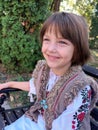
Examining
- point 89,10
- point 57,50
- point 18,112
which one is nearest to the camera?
point 57,50

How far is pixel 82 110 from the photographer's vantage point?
1815mm

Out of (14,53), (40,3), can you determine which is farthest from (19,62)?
(40,3)

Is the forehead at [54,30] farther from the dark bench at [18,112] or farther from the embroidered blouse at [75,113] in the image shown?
the dark bench at [18,112]

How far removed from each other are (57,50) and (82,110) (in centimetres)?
41

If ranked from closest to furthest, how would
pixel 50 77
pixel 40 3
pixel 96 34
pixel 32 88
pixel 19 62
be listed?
pixel 50 77 < pixel 32 88 < pixel 40 3 < pixel 19 62 < pixel 96 34

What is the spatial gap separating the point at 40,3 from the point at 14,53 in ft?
3.40

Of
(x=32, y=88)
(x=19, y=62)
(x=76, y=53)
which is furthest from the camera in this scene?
(x=19, y=62)

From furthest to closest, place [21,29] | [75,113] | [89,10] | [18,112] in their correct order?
[89,10], [21,29], [18,112], [75,113]

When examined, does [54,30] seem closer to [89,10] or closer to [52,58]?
[52,58]

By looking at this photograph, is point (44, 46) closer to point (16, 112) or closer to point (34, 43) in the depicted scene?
point (16, 112)

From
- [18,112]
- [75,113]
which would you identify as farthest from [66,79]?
[18,112]

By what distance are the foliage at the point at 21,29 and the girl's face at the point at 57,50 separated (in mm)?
3357

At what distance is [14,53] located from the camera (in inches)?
216

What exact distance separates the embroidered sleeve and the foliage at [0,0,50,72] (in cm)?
361
